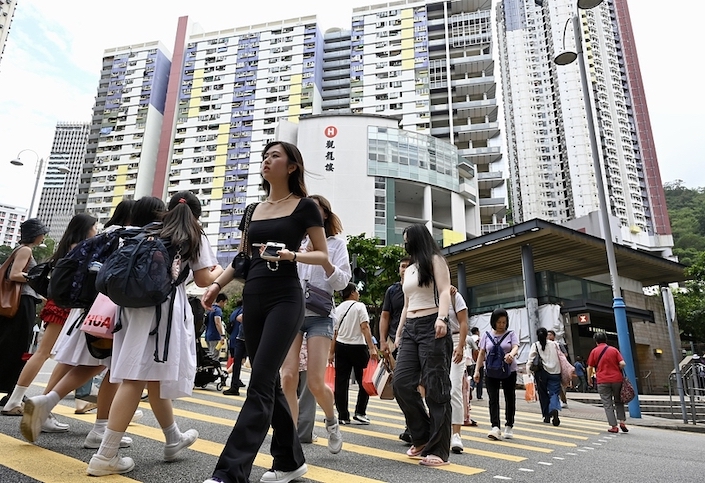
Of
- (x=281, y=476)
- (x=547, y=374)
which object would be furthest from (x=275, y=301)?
(x=547, y=374)

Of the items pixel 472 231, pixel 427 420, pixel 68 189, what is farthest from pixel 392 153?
pixel 68 189

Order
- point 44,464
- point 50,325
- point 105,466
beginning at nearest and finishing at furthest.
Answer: point 105,466 < point 44,464 < point 50,325

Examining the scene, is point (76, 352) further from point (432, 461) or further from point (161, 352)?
point (432, 461)

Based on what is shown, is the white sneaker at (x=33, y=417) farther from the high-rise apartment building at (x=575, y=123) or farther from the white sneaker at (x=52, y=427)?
the high-rise apartment building at (x=575, y=123)

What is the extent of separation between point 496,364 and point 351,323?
1.89 meters

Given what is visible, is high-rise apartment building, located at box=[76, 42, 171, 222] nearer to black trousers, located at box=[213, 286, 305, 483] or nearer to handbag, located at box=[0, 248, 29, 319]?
handbag, located at box=[0, 248, 29, 319]

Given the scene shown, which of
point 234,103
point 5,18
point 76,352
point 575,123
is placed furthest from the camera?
point 575,123

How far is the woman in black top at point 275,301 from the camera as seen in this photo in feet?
7.78

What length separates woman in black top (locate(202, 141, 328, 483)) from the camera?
2.37 meters

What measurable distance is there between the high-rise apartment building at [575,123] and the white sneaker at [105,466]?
9284 centimetres

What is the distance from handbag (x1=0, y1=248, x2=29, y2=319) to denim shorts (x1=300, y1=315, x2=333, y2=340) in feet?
9.31

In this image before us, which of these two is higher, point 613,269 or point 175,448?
point 613,269

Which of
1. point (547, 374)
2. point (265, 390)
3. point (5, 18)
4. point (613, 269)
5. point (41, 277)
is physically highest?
point (5, 18)

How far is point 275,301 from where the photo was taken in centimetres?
254
